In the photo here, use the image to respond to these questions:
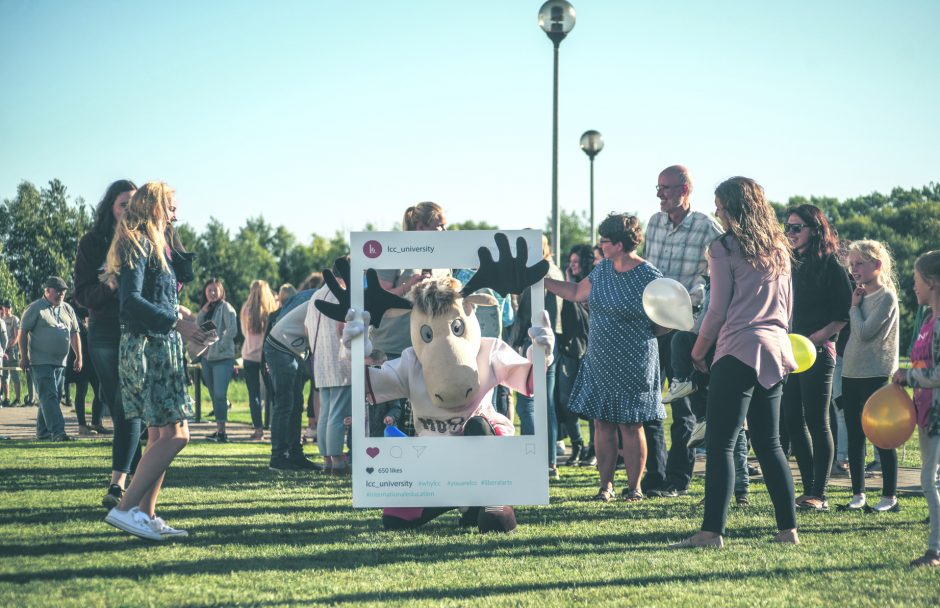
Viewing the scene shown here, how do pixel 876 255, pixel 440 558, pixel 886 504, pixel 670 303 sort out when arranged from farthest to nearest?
pixel 876 255 < pixel 886 504 < pixel 670 303 < pixel 440 558

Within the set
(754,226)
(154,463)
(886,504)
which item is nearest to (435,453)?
(154,463)

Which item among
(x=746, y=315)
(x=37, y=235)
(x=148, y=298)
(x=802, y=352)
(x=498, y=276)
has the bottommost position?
(x=802, y=352)

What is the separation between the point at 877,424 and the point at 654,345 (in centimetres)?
197

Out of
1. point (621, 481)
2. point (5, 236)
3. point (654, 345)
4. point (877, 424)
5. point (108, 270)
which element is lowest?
point (621, 481)

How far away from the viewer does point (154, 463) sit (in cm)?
557

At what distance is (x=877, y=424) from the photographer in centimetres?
560

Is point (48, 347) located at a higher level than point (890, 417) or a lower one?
higher

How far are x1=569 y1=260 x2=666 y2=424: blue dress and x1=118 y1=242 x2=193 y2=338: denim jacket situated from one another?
9.95 ft

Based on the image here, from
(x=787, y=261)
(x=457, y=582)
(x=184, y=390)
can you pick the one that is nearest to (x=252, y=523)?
(x=184, y=390)

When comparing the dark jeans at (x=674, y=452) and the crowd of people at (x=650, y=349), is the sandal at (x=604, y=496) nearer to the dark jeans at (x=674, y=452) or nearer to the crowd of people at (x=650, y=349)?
the crowd of people at (x=650, y=349)

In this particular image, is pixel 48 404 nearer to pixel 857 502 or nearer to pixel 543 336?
pixel 543 336

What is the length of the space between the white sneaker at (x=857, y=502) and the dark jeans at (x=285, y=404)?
5181 mm

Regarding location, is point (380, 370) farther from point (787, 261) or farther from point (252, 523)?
point (787, 261)

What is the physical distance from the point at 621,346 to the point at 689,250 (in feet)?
3.43
